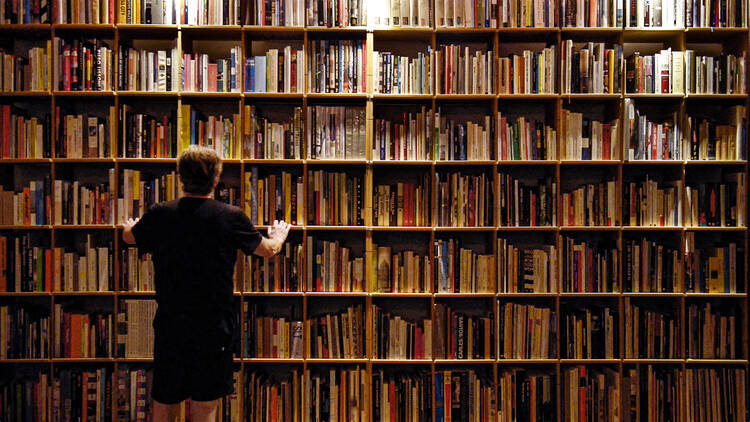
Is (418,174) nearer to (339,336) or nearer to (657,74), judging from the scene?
(339,336)

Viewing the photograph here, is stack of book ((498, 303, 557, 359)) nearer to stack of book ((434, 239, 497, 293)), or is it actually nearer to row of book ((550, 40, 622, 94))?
stack of book ((434, 239, 497, 293))

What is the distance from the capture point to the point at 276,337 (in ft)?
10.3

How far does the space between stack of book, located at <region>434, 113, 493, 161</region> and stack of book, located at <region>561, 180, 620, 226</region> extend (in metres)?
0.54

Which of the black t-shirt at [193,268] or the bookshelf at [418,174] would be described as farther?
the bookshelf at [418,174]

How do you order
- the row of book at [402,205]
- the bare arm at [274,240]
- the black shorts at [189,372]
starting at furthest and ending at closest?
the row of book at [402,205] < the bare arm at [274,240] < the black shorts at [189,372]

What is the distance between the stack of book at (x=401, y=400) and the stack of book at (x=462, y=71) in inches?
66.8

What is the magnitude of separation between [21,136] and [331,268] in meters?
1.91

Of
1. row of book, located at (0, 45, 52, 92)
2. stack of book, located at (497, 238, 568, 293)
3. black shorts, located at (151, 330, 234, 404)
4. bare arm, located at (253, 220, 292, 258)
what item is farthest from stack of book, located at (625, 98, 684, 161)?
row of book, located at (0, 45, 52, 92)

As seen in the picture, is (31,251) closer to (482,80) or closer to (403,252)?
(403,252)

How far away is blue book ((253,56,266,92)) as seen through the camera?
313cm

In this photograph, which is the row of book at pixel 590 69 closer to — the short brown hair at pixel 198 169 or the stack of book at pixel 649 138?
the stack of book at pixel 649 138

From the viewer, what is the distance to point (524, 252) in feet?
10.4

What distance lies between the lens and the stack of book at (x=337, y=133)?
314 cm

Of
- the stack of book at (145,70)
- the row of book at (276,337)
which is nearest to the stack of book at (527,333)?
the row of book at (276,337)
